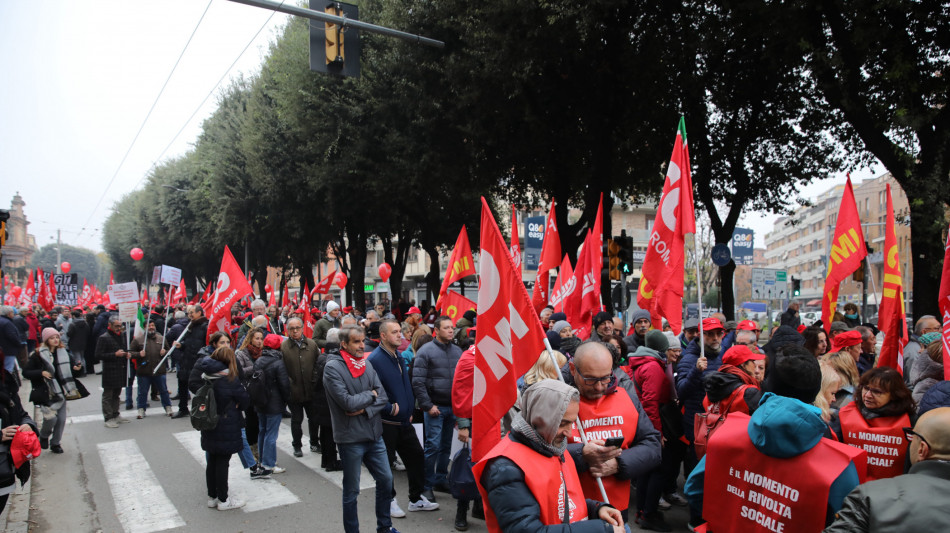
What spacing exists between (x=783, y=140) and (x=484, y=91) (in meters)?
7.88

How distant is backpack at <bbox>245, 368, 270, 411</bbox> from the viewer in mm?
7305

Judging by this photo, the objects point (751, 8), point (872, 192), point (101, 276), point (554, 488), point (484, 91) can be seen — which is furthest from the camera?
point (101, 276)

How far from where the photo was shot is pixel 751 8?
11.8 metres

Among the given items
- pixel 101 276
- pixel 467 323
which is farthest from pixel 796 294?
pixel 101 276

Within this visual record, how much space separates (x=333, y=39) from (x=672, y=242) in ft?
15.3

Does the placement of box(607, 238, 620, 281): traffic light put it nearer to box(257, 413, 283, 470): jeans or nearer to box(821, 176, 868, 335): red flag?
box(821, 176, 868, 335): red flag

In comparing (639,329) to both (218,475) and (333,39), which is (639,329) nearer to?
(218,475)

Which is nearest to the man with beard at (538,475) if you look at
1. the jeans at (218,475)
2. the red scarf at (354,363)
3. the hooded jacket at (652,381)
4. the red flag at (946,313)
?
the red scarf at (354,363)

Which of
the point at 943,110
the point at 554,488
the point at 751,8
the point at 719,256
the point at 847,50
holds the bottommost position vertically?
the point at 554,488

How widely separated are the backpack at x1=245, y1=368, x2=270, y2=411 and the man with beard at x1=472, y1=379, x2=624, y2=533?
209 inches

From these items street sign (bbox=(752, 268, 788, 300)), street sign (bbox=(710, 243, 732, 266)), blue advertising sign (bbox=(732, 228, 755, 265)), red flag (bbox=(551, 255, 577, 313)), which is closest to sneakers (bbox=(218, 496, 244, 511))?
red flag (bbox=(551, 255, 577, 313))

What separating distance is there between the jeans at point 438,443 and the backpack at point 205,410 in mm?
2027

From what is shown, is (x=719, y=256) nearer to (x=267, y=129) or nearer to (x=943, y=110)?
(x=943, y=110)

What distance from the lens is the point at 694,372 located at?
5422 mm
